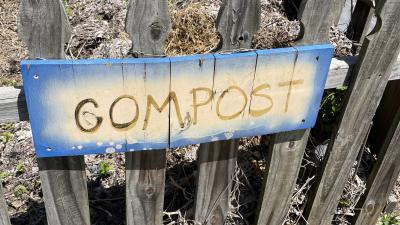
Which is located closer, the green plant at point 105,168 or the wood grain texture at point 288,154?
the wood grain texture at point 288,154

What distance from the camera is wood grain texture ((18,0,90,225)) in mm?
1317

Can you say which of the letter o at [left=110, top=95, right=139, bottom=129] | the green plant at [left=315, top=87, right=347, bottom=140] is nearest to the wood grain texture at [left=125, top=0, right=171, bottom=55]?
the letter o at [left=110, top=95, right=139, bottom=129]

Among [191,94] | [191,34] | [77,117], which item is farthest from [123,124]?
[191,34]

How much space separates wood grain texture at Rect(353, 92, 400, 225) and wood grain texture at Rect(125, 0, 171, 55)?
4.59 ft

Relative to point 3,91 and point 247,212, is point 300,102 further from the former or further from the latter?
point 3,91

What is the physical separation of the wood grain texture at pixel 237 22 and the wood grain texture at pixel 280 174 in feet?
1.77

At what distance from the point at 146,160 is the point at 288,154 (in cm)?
68

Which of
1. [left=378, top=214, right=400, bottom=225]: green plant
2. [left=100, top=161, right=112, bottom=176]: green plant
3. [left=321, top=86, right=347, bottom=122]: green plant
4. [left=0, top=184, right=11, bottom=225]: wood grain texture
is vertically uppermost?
[left=321, top=86, right=347, bottom=122]: green plant

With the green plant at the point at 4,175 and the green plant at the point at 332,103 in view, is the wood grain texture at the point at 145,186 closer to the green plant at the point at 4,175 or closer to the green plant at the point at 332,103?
the green plant at the point at 4,175

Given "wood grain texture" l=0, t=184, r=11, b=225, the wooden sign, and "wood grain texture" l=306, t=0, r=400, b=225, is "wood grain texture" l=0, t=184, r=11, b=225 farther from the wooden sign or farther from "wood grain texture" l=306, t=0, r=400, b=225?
"wood grain texture" l=306, t=0, r=400, b=225

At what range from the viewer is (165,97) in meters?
1.54

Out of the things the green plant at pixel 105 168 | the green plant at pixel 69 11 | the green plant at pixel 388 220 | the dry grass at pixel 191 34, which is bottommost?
the green plant at pixel 388 220

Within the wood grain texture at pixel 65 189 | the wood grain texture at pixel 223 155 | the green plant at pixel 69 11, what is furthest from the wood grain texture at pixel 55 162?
the green plant at pixel 69 11

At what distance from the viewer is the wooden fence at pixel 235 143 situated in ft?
4.55
